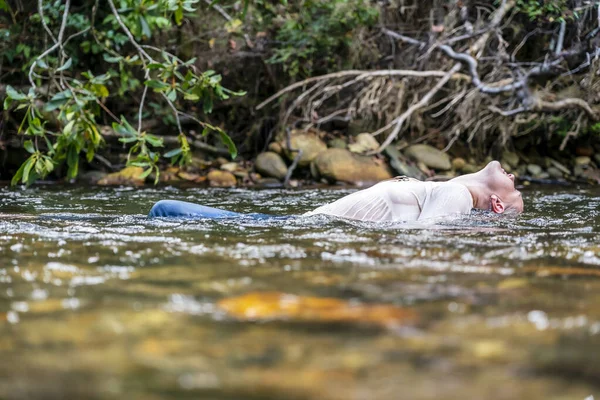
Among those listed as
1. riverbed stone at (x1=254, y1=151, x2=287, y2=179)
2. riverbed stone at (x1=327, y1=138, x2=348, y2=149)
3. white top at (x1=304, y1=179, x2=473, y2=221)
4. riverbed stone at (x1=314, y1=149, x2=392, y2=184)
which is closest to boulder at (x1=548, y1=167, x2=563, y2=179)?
riverbed stone at (x1=314, y1=149, x2=392, y2=184)

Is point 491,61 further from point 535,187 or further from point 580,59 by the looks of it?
point 535,187

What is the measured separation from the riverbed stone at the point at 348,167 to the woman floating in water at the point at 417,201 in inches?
238

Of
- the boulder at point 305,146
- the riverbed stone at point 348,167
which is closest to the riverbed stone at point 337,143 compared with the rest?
the boulder at point 305,146

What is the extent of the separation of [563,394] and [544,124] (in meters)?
12.5

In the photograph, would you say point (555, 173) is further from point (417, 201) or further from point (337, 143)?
point (417, 201)

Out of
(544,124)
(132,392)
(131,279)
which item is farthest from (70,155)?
(544,124)

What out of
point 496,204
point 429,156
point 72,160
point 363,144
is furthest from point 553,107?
point 72,160

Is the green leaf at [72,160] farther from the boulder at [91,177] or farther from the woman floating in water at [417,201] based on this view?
the boulder at [91,177]

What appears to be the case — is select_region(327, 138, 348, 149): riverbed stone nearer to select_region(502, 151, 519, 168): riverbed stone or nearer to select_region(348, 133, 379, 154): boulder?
select_region(348, 133, 379, 154): boulder

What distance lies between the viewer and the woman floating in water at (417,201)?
492 cm

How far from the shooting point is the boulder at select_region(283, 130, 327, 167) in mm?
12312

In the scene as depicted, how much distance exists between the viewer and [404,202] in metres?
5.09

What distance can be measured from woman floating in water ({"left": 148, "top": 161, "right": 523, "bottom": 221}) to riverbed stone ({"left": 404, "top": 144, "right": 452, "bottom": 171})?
24.5 feet

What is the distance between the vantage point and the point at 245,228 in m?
4.41
